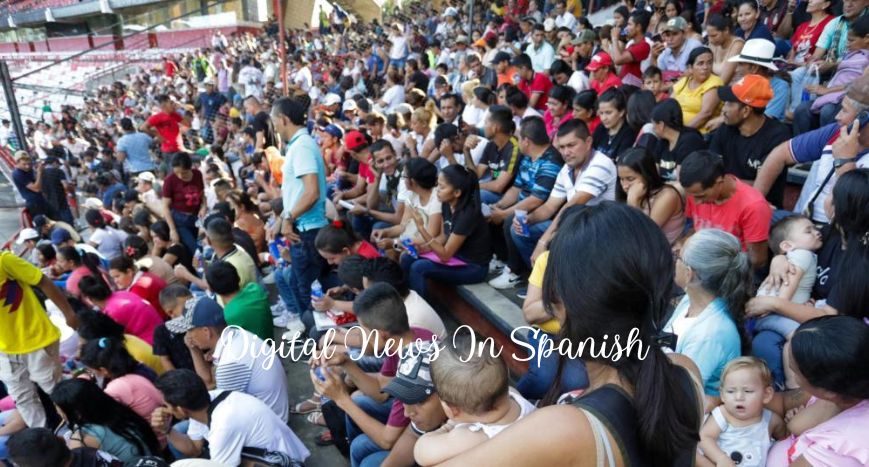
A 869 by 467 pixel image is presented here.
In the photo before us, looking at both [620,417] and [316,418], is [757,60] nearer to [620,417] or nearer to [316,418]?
[316,418]

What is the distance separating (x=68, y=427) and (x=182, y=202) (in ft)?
12.4

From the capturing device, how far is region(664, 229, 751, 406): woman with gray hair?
2424 mm

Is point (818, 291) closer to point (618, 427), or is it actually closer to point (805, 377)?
point (805, 377)

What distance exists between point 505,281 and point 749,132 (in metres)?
2.05

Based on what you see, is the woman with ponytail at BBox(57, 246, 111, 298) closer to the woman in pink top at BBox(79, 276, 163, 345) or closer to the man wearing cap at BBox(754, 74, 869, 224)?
the woman in pink top at BBox(79, 276, 163, 345)

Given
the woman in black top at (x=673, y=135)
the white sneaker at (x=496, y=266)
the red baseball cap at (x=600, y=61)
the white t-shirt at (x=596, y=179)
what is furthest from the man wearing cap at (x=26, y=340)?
the red baseball cap at (x=600, y=61)

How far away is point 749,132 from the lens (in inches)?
163

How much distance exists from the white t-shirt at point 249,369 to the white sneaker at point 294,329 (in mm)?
1131

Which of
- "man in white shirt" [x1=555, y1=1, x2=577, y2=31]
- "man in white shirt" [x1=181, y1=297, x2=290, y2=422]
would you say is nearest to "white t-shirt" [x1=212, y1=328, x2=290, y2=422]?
"man in white shirt" [x1=181, y1=297, x2=290, y2=422]

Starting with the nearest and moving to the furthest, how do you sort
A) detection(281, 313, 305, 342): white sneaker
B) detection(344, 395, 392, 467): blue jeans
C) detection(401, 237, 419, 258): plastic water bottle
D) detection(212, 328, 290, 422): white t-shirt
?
detection(344, 395, 392, 467): blue jeans, detection(212, 328, 290, 422): white t-shirt, detection(401, 237, 419, 258): plastic water bottle, detection(281, 313, 305, 342): white sneaker

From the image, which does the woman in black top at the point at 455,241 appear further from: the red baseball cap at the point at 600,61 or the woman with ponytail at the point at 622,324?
the woman with ponytail at the point at 622,324

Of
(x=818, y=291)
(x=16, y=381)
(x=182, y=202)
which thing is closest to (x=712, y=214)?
(x=818, y=291)

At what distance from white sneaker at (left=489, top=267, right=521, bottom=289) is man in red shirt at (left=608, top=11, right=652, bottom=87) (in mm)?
3570

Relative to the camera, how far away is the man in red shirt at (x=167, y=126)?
30.6 feet
